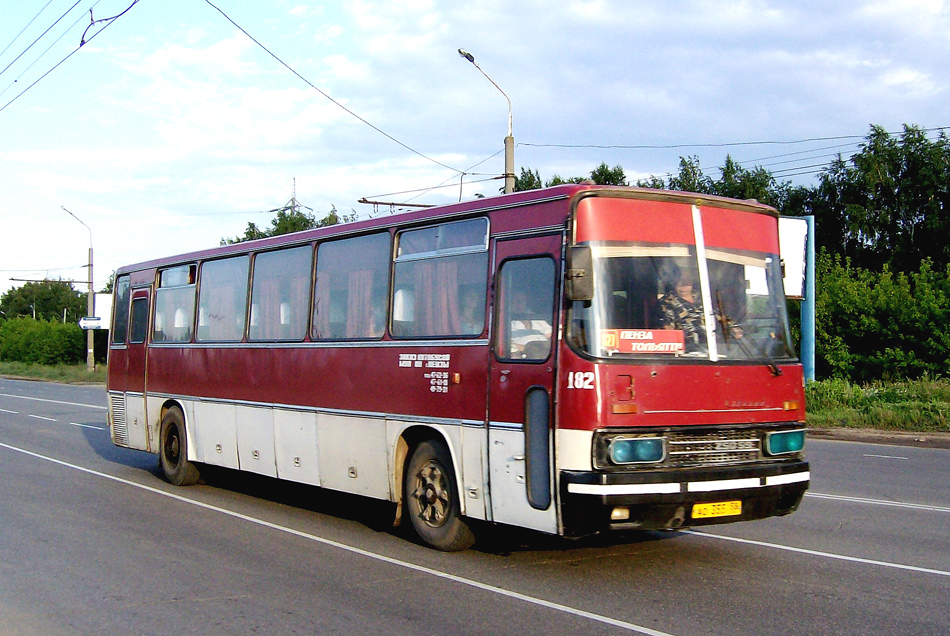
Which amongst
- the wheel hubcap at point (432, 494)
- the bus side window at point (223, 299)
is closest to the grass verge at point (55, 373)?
the bus side window at point (223, 299)

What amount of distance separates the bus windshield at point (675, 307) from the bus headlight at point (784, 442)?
2.02 feet

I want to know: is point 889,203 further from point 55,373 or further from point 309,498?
point 55,373

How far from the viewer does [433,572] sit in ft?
25.7

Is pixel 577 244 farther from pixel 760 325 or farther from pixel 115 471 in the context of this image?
pixel 115 471

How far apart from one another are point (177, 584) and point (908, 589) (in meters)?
5.45

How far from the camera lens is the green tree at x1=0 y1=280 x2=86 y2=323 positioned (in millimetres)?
138375

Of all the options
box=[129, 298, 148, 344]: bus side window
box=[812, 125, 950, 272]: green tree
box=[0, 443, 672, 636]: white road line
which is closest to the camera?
box=[0, 443, 672, 636]: white road line

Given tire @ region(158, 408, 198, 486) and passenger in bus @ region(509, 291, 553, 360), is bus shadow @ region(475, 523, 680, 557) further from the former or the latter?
tire @ region(158, 408, 198, 486)

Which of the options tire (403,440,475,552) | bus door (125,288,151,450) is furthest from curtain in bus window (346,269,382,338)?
bus door (125,288,151,450)

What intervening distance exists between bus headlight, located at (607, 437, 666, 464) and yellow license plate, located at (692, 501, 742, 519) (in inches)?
19.8

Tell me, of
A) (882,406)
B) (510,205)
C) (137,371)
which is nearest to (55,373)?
(137,371)

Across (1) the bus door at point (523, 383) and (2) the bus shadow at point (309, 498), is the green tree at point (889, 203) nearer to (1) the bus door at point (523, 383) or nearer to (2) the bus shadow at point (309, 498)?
(2) the bus shadow at point (309, 498)

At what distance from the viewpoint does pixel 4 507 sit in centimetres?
1128

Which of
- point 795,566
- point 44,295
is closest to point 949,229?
point 795,566
